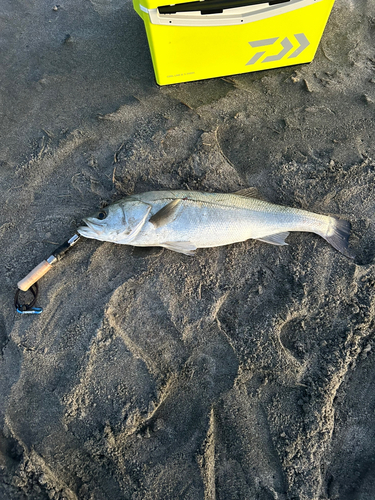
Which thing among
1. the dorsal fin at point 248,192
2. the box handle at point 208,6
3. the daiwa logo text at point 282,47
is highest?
the box handle at point 208,6

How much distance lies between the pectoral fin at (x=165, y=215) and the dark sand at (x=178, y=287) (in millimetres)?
410

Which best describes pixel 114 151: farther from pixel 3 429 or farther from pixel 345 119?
pixel 3 429

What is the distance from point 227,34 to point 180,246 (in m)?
2.27

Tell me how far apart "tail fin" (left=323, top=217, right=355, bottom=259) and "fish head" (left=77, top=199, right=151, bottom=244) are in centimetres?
209

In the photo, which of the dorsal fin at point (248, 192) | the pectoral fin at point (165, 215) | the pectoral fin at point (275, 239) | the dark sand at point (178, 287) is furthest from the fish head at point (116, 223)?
the pectoral fin at point (275, 239)

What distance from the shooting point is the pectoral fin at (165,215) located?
3.12 metres

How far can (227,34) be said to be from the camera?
3082 mm

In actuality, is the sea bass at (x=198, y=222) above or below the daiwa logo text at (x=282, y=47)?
below

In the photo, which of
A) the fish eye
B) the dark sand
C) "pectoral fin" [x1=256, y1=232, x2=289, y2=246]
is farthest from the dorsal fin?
the fish eye

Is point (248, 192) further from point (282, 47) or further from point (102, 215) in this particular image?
point (282, 47)

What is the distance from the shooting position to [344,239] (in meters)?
3.35

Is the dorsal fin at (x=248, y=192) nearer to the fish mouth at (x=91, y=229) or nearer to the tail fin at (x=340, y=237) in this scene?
the tail fin at (x=340, y=237)

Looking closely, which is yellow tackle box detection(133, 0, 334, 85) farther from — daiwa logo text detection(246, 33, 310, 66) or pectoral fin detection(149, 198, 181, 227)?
pectoral fin detection(149, 198, 181, 227)

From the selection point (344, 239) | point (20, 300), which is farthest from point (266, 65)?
point (20, 300)
